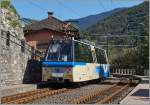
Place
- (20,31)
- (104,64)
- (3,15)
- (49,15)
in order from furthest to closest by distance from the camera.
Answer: (49,15)
(104,64)
(20,31)
(3,15)

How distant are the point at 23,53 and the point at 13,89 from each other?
21.4 ft

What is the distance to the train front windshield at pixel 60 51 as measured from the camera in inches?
1019

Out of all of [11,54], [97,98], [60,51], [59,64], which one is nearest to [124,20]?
[60,51]

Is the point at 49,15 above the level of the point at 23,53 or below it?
above

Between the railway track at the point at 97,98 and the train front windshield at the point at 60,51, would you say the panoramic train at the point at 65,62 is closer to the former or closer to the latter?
the train front windshield at the point at 60,51

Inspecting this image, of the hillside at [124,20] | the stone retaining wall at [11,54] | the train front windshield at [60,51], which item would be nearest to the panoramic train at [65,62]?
the train front windshield at [60,51]

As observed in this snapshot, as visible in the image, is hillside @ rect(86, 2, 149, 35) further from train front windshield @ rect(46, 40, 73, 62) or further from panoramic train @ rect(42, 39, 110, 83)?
train front windshield @ rect(46, 40, 73, 62)

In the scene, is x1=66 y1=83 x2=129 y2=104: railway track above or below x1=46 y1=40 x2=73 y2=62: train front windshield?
below

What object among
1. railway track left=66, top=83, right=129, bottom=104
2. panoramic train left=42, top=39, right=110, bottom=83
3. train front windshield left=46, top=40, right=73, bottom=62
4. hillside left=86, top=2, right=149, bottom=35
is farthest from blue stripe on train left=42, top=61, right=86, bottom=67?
hillside left=86, top=2, right=149, bottom=35

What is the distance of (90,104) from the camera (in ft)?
53.6

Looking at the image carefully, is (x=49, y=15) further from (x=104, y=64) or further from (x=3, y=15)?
(x=3, y=15)

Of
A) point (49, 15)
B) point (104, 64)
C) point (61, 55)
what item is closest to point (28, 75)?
point (61, 55)

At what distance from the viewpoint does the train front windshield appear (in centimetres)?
2588

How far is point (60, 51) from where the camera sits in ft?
86.3
